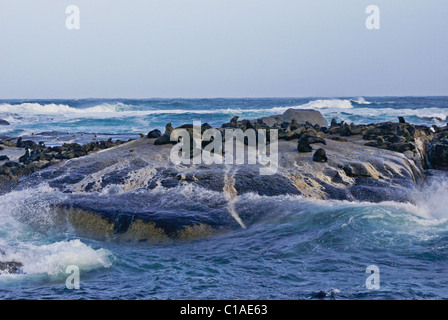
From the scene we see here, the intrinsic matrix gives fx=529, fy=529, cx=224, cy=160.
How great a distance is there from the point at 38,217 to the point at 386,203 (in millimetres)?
7119

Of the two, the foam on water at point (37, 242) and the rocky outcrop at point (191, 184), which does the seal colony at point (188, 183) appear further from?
the foam on water at point (37, 242)

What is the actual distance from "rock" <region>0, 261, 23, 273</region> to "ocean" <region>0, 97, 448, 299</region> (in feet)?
0.36

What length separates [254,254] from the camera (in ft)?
27.5

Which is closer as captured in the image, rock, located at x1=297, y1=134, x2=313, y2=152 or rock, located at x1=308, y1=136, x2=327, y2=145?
rock, located at x1=297, y1=134, x2=313, y2=152

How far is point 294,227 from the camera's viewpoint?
9.63m

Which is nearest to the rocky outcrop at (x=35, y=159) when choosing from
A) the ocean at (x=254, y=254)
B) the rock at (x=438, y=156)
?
the ocean at (x=254, y=254)

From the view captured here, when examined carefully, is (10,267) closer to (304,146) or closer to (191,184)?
(191,184)

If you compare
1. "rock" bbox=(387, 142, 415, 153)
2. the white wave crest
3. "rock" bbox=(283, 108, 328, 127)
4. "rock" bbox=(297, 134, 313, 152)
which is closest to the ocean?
the white wave crest

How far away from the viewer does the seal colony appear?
32.4 ft

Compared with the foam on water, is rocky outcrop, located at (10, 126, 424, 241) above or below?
above

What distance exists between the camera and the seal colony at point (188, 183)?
32.4 feet

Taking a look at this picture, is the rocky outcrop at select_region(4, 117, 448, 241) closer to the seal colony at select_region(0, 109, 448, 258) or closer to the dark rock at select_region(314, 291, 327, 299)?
the seal colony at select_region(0, 109, 448, 258)
